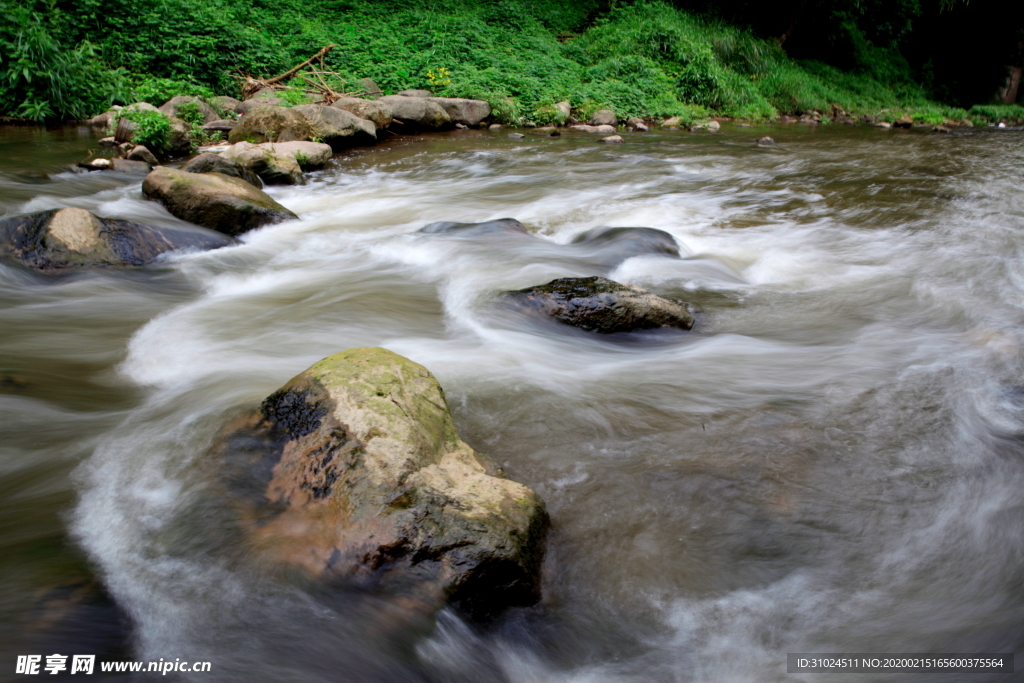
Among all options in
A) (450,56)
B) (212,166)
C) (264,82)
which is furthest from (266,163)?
(450,56)

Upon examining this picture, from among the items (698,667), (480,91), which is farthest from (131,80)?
(698,667)

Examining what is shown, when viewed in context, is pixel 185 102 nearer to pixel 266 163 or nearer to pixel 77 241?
pixel 266 163

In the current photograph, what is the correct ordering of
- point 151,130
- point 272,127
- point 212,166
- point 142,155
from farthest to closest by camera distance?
1. point 272,127
2. point 151,130
3. point 142,155
4. point 212,166

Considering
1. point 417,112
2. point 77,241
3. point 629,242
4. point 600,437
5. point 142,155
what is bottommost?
Answer: point 600,437

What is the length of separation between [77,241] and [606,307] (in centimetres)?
407

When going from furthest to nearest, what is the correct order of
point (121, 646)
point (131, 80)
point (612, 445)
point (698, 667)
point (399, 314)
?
point (131, 80), point (399, 314), point (612, 445), point (698, 667), point (121, 646)

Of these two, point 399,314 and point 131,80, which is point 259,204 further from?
point 131,80

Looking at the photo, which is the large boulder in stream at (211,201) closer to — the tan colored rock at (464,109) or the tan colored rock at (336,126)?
the tan colored rock at (336,126)

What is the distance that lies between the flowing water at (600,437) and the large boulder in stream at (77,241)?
184 millimetres

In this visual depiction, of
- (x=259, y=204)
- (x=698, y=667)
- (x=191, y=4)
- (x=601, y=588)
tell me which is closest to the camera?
(x=698, y=667)

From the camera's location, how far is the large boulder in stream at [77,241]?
4680 mm

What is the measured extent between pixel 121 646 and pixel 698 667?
172cm

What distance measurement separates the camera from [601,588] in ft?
7.31

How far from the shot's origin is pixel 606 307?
13.0 feet
